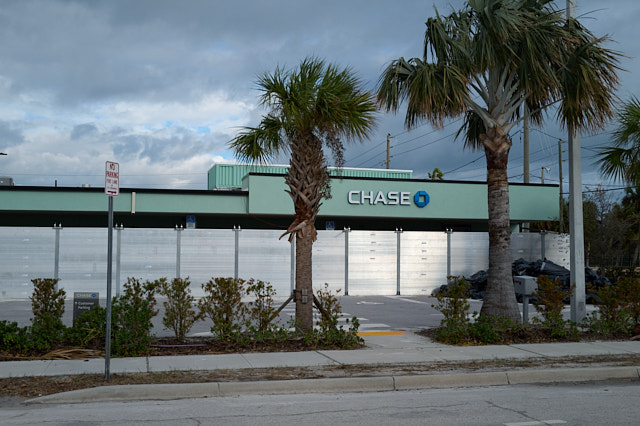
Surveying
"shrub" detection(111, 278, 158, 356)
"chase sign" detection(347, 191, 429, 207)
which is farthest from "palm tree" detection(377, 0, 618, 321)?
"chase sign" detection(347, 191, 429, 207)

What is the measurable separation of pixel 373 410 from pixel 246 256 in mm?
16190

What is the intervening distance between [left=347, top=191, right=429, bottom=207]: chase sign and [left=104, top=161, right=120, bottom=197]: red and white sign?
18666 millimetres

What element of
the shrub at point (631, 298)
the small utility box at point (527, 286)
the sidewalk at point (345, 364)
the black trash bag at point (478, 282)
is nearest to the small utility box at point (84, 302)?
the sidewalk at point (345, 364)

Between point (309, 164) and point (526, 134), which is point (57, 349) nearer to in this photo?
point (309, 164)

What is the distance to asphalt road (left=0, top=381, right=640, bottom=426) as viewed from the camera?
6.69m

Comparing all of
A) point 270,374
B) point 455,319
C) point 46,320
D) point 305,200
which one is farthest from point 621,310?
point 46,320

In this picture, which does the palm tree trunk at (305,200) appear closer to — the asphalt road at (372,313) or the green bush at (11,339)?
the asphalt road at (372,313)

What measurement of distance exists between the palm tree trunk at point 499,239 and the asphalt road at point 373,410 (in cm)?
405

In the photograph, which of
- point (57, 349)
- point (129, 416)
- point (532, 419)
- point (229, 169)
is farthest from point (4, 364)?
point (229, 169)

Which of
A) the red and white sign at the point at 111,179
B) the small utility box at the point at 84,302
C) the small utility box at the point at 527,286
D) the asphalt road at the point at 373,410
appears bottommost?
the asphalt road at the point at 373,410

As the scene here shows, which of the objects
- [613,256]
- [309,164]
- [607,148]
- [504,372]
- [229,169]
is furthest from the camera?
[229,169]

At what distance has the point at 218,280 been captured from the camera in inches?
440

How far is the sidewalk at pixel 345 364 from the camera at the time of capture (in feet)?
26.1

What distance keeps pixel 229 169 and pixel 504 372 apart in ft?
82.4
